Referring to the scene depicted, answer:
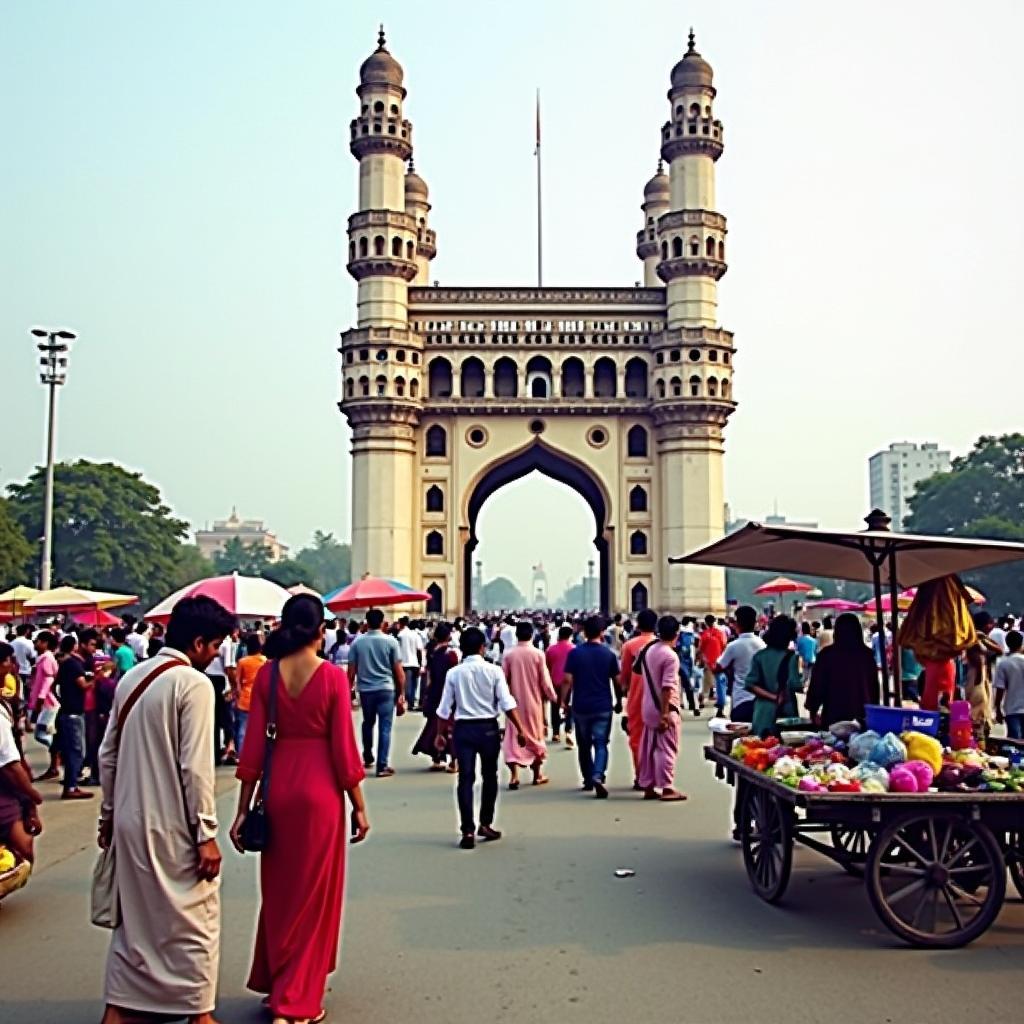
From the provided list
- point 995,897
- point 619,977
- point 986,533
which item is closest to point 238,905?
point 619,977

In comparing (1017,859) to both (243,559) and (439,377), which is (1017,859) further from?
(243,559)

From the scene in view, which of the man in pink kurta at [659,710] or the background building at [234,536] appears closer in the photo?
the man in pink kurta at [659,710]

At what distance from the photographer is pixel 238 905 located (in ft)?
22.6

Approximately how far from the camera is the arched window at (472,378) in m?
42.9

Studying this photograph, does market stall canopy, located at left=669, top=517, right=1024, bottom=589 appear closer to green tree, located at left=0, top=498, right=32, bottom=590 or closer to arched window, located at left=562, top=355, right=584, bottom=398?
arched window, located at left=562, top=355, right=584, bottom=398

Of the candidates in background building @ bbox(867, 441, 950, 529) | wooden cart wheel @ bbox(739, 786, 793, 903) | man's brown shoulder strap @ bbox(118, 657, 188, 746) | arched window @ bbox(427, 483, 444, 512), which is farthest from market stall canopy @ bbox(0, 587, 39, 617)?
background building @ bbox(867, 441, 950, 529)

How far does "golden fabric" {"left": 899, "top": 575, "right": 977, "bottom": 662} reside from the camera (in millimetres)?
7719

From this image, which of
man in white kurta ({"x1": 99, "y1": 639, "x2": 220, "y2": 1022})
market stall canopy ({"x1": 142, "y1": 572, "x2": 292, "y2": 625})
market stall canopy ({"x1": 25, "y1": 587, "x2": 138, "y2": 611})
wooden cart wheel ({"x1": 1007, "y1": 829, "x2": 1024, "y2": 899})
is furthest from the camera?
market stall canopy ({"x1": 25, "y1": 587, "x2": 138, "y2": 611})

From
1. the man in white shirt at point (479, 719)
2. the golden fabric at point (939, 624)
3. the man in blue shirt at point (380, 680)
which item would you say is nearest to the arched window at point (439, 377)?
the man in blue shirt at point (380, 680)

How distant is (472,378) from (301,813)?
38.9 m

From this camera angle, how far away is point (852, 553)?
8570 millimetres

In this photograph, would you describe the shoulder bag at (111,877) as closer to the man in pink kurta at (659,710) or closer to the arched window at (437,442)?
the man in pink kurta at (659,710)

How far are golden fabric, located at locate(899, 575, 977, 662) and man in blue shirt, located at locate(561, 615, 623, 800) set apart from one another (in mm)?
3246

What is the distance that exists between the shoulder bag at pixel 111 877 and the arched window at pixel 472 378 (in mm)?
38501
